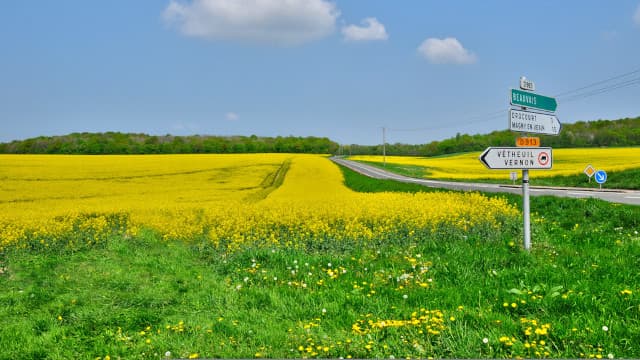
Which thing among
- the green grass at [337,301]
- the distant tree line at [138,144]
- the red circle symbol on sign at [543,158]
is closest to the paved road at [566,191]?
the red circle symbol on sign at [543,158]

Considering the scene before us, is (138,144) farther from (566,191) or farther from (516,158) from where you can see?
(516,158)

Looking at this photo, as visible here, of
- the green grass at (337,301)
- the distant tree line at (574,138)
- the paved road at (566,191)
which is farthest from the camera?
the distant tree line at (574,138)

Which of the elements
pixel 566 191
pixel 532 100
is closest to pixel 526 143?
pixel 532 100

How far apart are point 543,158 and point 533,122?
2.37ft

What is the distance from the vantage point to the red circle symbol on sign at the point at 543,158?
7.71 metres

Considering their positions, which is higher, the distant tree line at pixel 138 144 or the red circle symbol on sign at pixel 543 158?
the distant tree line at pixel 138 144

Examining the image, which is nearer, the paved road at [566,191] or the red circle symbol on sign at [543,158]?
the red circle symbol on sign at [543,158]

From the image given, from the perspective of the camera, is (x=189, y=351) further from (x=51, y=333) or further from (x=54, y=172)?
(x=54, y=172)

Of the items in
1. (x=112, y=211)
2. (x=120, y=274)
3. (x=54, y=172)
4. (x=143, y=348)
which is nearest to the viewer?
(x=143, y=348)

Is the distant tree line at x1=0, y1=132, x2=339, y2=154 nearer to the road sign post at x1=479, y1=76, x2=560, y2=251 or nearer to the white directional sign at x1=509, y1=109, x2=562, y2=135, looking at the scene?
the road sign post at x1=479, y1=76, x2=560, y2=251

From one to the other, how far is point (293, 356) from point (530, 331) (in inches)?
94.1

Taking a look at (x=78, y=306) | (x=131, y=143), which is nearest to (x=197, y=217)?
(x=78, y=306)

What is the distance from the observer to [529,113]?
7.64 meters

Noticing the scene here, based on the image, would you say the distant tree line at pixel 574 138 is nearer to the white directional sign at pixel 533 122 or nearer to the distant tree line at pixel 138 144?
the distant tree line at pixel 138 144
